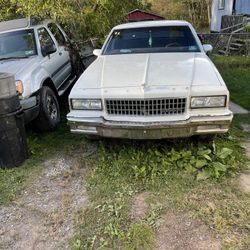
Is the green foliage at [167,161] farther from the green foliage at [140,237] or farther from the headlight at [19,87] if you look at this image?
the headlight at [19,87]

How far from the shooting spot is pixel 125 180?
427cm

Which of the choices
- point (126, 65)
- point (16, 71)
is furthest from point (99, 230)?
point (16, 71)

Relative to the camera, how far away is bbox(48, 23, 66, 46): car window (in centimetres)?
764

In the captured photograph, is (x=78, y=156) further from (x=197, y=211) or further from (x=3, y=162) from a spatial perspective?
(x=197, y=211)

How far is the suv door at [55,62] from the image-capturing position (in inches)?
253

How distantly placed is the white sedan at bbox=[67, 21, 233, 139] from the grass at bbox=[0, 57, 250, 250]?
1.56 feet

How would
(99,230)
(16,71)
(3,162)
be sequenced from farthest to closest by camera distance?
(16,71), (3,162), (99,230)

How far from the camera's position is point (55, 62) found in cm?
673

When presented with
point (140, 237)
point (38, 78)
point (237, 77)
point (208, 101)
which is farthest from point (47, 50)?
point (237, 77)

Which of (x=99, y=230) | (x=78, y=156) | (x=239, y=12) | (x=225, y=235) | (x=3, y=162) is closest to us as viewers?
(x=225, y=235)

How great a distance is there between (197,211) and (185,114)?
113cm

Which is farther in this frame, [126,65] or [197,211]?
[126,65]

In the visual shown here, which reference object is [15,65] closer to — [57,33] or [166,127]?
[57,33]

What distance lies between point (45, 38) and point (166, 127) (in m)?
3.91
